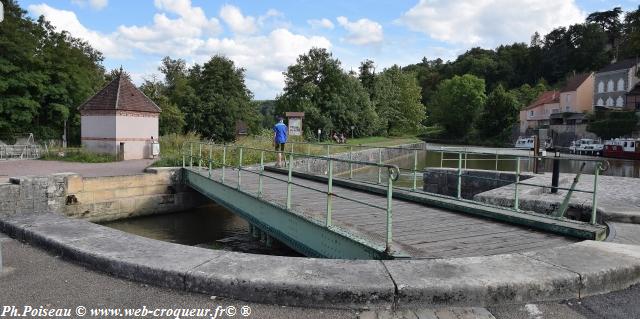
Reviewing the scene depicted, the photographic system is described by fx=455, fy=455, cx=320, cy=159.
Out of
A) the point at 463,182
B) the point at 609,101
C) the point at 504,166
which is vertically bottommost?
the point at 504,166

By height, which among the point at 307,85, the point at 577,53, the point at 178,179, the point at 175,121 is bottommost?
the point at 178,179

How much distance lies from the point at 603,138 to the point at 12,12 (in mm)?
56845

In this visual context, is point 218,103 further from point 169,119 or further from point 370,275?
point 370,275

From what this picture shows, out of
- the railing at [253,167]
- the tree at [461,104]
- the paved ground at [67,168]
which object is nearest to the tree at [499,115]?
the tree at [461,104]

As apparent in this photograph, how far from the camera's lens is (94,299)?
330 cm

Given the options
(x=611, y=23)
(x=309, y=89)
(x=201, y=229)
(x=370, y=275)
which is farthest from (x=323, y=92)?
(x=611, y=23)

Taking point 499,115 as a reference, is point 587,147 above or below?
below

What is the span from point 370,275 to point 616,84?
7184 centimetres

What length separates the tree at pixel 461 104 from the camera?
80.0 meters

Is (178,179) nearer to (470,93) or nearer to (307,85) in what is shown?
(307,85)

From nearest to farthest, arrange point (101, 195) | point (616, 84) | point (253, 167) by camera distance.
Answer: point (101, 195) < point (253, 167) < point (616, 84)

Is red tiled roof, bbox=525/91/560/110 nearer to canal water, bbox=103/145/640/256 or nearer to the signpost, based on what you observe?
the signpost

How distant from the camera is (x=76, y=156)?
21125 mm

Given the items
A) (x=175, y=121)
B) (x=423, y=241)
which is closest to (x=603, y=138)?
(x=175, y=121)
